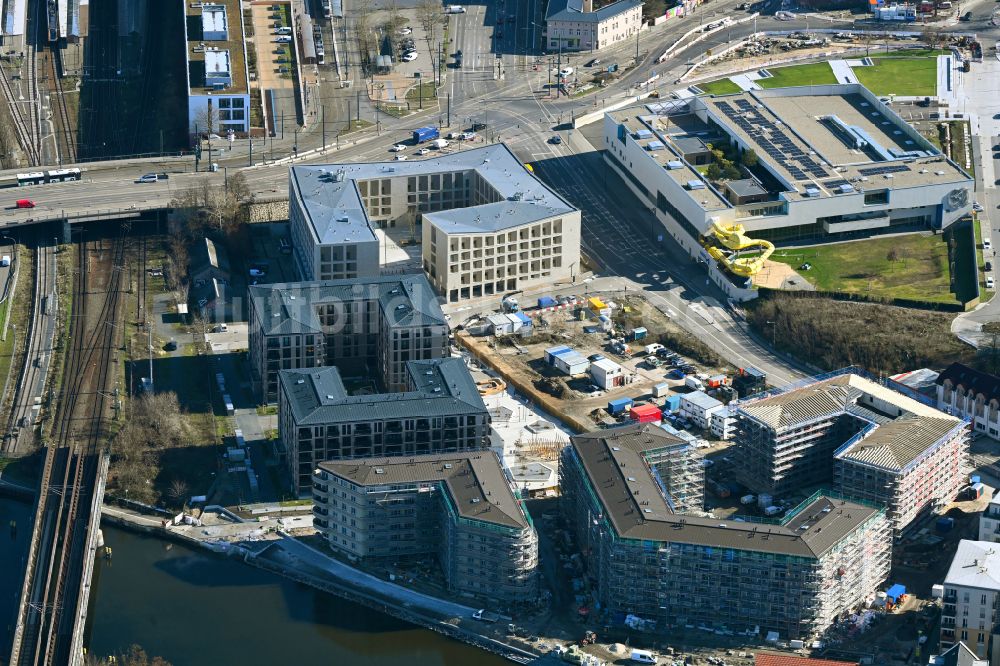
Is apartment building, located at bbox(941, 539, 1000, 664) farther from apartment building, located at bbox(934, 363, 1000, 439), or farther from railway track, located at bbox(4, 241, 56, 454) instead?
railway track, located at bbox(4, 241, 56, 454)

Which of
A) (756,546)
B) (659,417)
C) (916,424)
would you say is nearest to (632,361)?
(659,417)

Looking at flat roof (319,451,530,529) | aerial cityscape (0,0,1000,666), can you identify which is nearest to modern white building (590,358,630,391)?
aerial cityscape (0,0,1000,666)

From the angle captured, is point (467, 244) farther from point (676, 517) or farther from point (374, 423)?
point (676, 517)

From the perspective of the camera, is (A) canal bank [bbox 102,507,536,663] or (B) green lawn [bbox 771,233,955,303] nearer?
(A) canal bank [bbox 102,507,536,663]

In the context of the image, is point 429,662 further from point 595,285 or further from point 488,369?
point 595,285

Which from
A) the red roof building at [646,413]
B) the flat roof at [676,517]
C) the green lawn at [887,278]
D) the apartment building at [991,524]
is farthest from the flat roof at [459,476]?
the green lawn at [887,278]

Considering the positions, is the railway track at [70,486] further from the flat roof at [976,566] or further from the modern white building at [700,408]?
the flat roof at [976,566]
